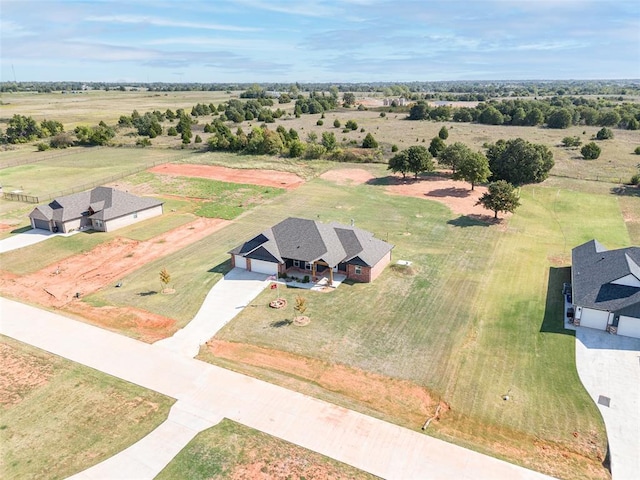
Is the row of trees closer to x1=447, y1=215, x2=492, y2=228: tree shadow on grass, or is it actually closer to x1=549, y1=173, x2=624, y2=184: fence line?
x1=549, y1=173, x2=624, y2=184: fence line

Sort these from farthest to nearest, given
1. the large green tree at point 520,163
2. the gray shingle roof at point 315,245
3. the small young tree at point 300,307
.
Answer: the large green tree at point 520,163 → the gray shingle roof at point 315,245 → the small young tree at point 300,307

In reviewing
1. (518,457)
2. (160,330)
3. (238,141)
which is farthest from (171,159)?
(518,457)

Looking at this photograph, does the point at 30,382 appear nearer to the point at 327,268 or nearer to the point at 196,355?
the point at 196,355

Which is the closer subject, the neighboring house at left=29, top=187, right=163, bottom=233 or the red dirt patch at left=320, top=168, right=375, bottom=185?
the neighboring house at left=29, top=187, right=163, bottom=233

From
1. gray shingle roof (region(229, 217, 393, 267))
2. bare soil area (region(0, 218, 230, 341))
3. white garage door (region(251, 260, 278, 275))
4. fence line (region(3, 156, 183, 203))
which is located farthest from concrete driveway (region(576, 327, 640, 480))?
fence line (region(3, 156, 183, 203))

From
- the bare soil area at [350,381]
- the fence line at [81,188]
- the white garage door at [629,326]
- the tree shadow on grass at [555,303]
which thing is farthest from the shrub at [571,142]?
the bare soil area at [350,381]

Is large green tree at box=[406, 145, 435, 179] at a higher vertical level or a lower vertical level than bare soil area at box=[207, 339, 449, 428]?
higher

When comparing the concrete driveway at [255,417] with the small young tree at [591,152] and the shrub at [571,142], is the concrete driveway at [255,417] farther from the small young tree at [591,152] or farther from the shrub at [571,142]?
the shrub at [571,142]

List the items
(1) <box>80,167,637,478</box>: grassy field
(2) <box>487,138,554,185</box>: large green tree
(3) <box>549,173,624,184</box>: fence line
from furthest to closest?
1. (3) <box>549,173,624,184</box>: fence line
2. (2) <box>487,138,554,185</box>: large green tree
3. (1) <box>80,167,637,478</box>: grassy field
